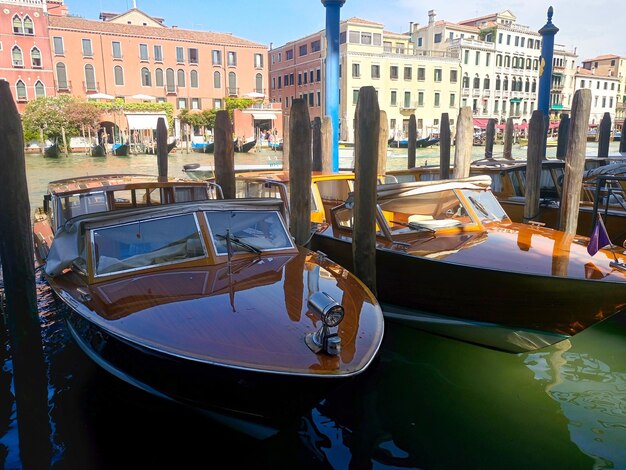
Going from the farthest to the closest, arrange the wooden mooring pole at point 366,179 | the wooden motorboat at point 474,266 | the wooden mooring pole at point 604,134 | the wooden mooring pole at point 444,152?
the wooden mooring pole at point 604,134 < the wooden mooring pole at point 444,152 < the wooden mooring pole at point 366,179 < the wooden motorboat at point 474,266

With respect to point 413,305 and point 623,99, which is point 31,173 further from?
point 623,99

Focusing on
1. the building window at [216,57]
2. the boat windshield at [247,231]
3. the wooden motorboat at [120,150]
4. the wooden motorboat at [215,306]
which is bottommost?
the wooden motorboat at [215,306]

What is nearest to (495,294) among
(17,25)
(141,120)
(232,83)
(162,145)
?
(162,145)

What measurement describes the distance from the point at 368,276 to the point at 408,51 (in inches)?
2058

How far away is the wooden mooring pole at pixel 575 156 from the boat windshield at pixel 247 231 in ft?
13.2

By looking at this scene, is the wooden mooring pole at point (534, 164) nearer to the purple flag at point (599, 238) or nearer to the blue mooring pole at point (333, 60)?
the purple flag at point (599, 238)

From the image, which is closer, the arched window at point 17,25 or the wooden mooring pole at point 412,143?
the wooden mooring pole at point 412,143

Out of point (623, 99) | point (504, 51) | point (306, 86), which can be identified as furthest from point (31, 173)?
point (623, 99)

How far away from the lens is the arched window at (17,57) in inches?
1593

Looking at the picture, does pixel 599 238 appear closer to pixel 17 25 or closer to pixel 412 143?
pixel 412 143

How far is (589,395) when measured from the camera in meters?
4.91

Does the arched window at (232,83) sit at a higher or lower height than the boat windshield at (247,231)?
higher

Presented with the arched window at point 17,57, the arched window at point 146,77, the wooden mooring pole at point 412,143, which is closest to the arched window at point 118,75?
the arched window at point 146,77

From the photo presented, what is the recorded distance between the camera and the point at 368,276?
552 centimetres
